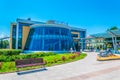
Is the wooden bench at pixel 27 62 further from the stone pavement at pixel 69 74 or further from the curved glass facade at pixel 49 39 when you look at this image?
the curved glass facade at pixel 49 39

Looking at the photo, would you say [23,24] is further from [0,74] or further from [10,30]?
[0,74]

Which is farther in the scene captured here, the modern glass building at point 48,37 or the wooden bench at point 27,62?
the modern glass building at point 48,37

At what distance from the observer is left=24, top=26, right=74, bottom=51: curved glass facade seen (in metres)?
A: 33.8

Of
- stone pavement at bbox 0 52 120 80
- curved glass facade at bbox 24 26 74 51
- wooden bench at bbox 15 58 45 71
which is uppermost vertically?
curved glass facade at bbox 24 26 74 51

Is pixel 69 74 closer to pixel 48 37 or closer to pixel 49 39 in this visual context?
pixel 49 39

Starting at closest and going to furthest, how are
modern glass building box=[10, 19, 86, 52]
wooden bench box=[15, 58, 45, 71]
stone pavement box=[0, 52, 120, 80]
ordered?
stone pavement box=[0, 52, 120, 80] → wooden bench box=[15, 58, 45, 71] → modern glass building box=[10, 19, 86, 52]

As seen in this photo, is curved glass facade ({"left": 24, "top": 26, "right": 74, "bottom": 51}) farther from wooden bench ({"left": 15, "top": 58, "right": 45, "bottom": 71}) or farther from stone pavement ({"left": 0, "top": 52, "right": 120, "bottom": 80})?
stone pavement ({"left": 0, "top": 52, "right": 120, "bottom": 80})

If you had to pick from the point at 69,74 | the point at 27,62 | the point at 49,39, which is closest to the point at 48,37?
the point at 49,39

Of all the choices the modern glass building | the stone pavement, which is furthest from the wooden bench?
the modern glass building

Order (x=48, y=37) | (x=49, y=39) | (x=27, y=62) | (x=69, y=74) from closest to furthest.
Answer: (x=69, y=74), (x=27, y=62), (x=49, y=39), (x=48, y=37)

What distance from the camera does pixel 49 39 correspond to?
34.4m

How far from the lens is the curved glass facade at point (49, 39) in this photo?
3379cm

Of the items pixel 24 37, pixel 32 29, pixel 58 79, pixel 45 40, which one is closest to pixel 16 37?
pixel 24 37

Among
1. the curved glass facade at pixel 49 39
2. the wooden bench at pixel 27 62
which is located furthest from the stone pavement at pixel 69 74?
the curved glass facade at pixel 49 39
